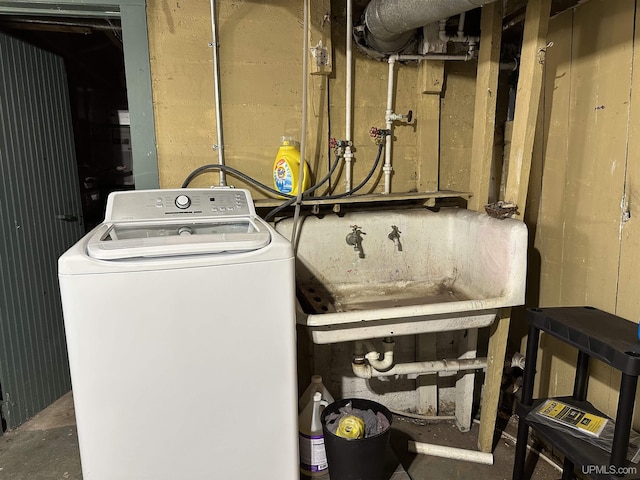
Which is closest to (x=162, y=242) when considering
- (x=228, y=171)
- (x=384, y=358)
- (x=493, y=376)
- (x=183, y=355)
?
A: (x=183, y=355)

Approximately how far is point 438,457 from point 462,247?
87 cm

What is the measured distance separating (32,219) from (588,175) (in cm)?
239

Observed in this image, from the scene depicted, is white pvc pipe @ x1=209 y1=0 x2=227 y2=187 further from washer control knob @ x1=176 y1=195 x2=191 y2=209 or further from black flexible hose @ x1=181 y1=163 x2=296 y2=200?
washer control knob @ x1=176 y1=195 x2=191 y2=209

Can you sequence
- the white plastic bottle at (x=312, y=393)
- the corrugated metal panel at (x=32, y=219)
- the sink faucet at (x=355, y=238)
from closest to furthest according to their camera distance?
the white plastic bottle at (x=312, y=393) → the sink faucet at (x=355, y=238) → the corrugated metal panel at (x=32, y=219)

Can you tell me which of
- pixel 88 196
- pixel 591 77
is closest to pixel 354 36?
pixel 591 77

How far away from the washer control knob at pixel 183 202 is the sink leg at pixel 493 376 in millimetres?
1220

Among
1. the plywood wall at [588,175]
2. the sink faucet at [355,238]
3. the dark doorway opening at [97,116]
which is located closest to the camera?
the plywood wall at [588,175]

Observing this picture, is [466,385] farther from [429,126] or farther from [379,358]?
[429,126]

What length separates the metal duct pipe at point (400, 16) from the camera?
136 cm

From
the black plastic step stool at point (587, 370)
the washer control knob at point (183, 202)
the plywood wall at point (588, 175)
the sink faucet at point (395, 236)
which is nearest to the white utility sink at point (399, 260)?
the sink faucet at point (395, 236)

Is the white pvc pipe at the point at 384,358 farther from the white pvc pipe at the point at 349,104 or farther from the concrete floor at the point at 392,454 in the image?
the white pvc pipe at the point at 349,104

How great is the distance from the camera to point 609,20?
1.49 metres

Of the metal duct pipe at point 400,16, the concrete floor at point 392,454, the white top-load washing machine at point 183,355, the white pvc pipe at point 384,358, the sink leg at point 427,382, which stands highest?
the metal duct pipe at point 400,16

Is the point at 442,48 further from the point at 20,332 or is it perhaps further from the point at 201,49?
the point at 20,332
